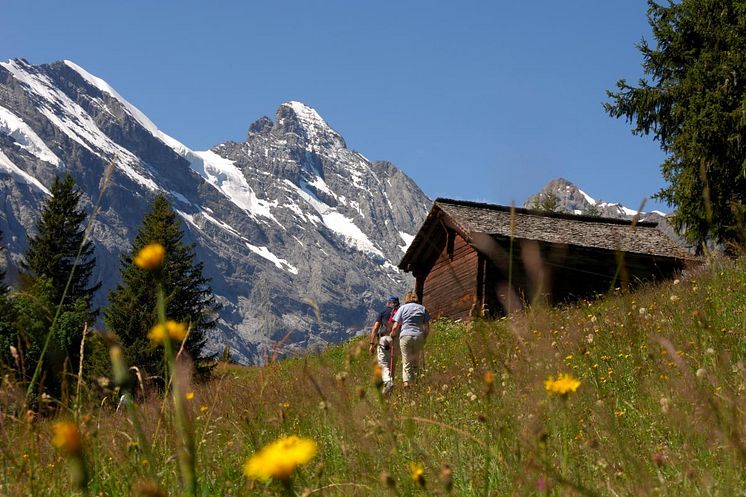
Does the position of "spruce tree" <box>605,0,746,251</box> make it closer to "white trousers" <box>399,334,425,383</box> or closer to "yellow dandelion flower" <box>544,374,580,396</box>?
"white trousers" <box>399,334,425,383</box>

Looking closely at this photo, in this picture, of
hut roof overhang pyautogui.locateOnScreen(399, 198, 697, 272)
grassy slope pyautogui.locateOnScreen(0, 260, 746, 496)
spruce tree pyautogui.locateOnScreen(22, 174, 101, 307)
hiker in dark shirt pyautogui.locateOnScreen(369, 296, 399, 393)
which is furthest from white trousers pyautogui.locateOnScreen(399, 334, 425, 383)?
spruce tree pyautogui.locateOnScreen(22, 174, 101, 307)

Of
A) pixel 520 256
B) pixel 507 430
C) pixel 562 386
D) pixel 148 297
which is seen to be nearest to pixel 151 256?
pixel 562 386

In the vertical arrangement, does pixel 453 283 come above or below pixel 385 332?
above

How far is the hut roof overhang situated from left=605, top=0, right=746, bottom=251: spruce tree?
1928mm

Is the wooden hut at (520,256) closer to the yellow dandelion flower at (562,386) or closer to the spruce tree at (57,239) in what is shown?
the yellow dandelion flower at (562,386)

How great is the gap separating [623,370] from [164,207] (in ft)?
111

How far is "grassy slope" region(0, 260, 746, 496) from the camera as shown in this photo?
1992 mm

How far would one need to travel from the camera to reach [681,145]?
71.7 ft

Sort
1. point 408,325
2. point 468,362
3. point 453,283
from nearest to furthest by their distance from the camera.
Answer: point 468,362 < point 408,325 < point 453,283

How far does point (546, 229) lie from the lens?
25.0 m

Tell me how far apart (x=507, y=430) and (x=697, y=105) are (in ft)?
72.0

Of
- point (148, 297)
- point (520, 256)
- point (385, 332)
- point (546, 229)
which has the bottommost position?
point (385, 332)

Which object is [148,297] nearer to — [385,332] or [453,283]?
[453,283]

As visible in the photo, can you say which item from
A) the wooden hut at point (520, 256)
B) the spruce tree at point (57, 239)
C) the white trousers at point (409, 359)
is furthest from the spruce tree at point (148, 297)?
the white trousers at point (409, 359)
